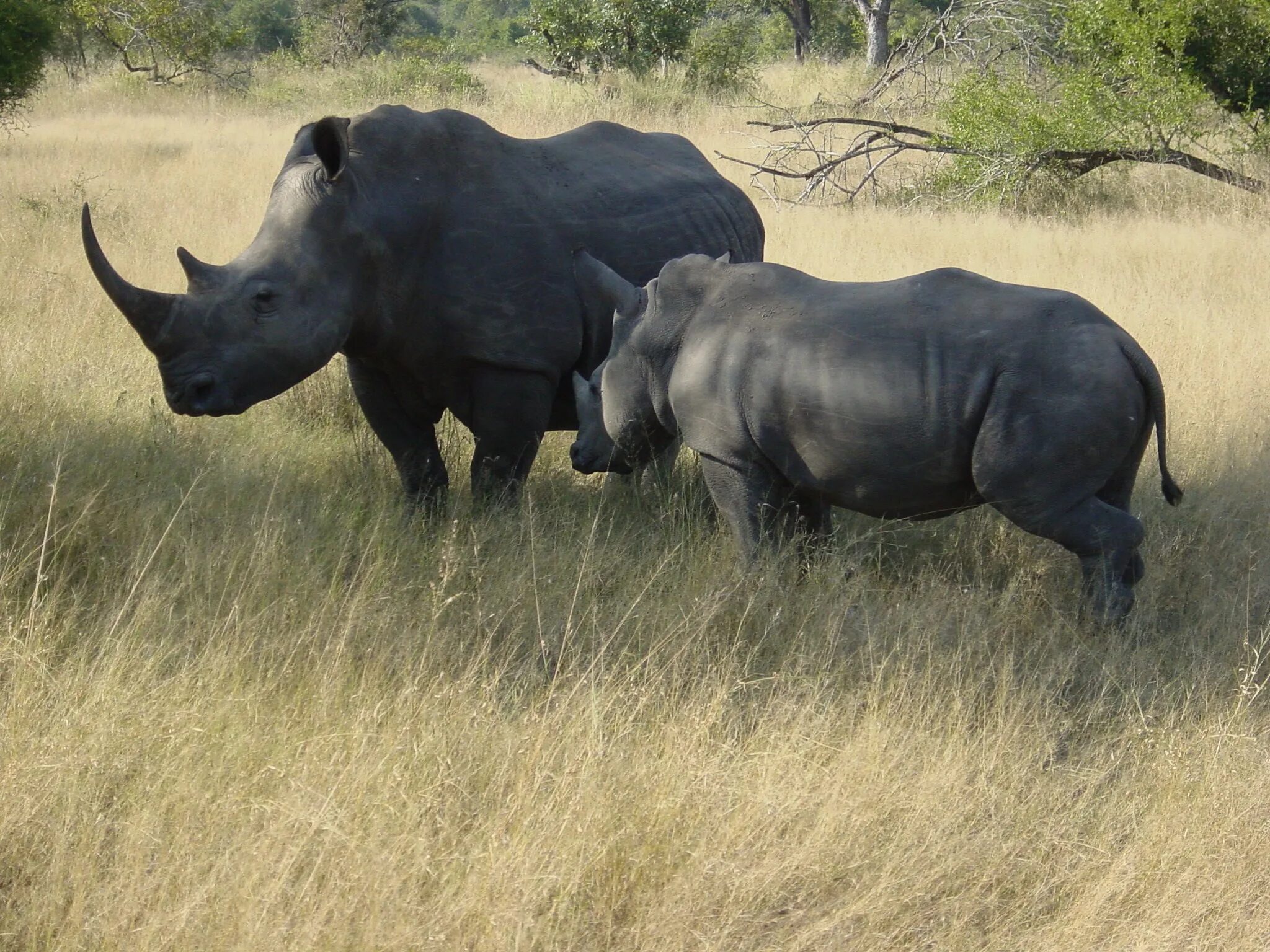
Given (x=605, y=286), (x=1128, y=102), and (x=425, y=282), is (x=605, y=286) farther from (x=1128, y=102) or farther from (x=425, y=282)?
(x=1128, y=102)

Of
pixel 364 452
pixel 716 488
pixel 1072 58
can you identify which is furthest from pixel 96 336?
pixel 1072 58

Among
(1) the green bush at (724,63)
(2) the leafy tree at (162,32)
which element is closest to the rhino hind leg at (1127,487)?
(1) the green bush at (724,63)

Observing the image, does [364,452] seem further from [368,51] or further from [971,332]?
[368,51]

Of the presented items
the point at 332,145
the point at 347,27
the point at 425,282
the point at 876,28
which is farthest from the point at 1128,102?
the point at 347,27

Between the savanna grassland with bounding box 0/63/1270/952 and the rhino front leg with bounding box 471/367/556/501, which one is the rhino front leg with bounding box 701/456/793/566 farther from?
the rhino front leg with bounding box 471/367/556/501

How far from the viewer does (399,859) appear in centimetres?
309

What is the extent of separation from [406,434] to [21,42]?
1120 centimetres

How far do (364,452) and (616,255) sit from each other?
1671 mm

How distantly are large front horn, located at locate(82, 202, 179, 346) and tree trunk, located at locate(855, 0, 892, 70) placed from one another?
80.8 feet

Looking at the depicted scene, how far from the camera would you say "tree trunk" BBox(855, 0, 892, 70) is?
90.7 ft

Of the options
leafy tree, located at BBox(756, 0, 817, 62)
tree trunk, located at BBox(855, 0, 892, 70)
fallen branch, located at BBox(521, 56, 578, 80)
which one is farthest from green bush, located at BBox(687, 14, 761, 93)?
leafy tree, located at BBox(756, 0, 817, 62)

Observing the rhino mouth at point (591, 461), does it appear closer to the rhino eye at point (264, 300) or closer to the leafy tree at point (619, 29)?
the rhino eye at point (264, 300)

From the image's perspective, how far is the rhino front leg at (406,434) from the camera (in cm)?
574

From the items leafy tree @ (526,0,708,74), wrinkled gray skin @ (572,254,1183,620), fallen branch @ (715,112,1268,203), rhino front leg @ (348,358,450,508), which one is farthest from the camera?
leafy tree @ (526,0,708,74)
